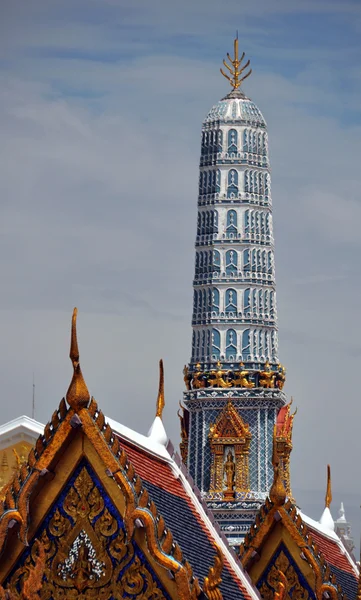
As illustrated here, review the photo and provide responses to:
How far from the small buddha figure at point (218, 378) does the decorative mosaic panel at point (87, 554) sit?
134 ft

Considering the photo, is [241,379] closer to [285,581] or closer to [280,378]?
[280,378]

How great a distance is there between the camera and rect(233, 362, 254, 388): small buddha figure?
56.7m

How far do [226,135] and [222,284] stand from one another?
4512 mm

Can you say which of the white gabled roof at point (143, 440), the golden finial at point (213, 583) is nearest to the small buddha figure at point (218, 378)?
the white gabled roof at point (143, 440)

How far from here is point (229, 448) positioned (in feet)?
187

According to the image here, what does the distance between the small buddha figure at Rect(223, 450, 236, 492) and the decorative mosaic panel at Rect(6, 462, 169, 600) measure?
3987cm

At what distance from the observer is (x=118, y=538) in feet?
51.2

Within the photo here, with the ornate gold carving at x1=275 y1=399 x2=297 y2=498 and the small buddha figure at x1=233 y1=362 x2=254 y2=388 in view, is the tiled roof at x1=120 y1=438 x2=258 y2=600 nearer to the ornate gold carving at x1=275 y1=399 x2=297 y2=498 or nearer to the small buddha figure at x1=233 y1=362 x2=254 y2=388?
the ornate gold carving at x1=275 y1=399 x2=297 y2=498

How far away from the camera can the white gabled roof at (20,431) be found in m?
19.1

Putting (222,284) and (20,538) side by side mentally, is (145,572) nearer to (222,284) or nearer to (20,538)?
(20,538)

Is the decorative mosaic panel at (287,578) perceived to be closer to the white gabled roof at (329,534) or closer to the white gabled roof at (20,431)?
the white gabled roof at (20,431)

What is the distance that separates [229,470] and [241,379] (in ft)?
8.19

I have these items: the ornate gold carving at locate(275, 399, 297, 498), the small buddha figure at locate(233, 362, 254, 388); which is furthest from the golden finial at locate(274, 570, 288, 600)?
the small buddha figure at locate(233, 362, 254, 388)

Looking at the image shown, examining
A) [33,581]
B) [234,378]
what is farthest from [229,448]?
[33,581]
